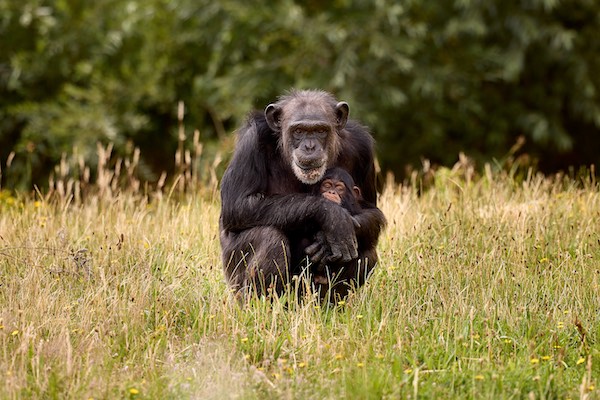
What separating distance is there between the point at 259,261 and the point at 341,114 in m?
1.40

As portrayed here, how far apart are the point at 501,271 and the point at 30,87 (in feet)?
49.2

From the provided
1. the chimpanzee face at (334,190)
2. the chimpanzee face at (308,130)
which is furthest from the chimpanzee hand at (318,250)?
the chimpanzee face at (308,130)

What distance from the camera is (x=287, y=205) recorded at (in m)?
7.10

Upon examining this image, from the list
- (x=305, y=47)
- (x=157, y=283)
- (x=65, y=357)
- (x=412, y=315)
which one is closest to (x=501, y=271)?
(x=412, y=315)

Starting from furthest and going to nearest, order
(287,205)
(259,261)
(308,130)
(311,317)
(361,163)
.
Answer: (361,163)
(308,130)
(287,205)
(259,261)
(311,317)

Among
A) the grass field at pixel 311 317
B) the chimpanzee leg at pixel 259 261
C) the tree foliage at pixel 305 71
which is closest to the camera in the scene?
the grass field at pixel 311 317

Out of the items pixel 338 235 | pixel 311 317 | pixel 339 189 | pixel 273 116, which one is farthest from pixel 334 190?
pixel 311 317

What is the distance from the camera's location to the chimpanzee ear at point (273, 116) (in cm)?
749

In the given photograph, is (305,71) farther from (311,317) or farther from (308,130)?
(311,317)

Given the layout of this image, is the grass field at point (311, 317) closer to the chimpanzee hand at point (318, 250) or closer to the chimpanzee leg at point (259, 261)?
the chimpanzee leg at point (259, 261)

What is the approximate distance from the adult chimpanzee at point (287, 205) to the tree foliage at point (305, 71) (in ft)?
31.8

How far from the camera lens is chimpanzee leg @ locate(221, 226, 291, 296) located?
6965mm

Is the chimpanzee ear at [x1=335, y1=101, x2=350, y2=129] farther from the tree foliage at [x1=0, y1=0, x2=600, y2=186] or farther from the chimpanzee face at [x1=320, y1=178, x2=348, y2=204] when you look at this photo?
the tree foliage at [x1=0, y1=0, x2=600, y2=186]

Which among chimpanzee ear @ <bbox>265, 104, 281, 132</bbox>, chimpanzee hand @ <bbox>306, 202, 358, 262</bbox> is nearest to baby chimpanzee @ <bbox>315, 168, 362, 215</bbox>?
chimpanzee hand @ <bbox>306, 202, 358, 262</bbox>
